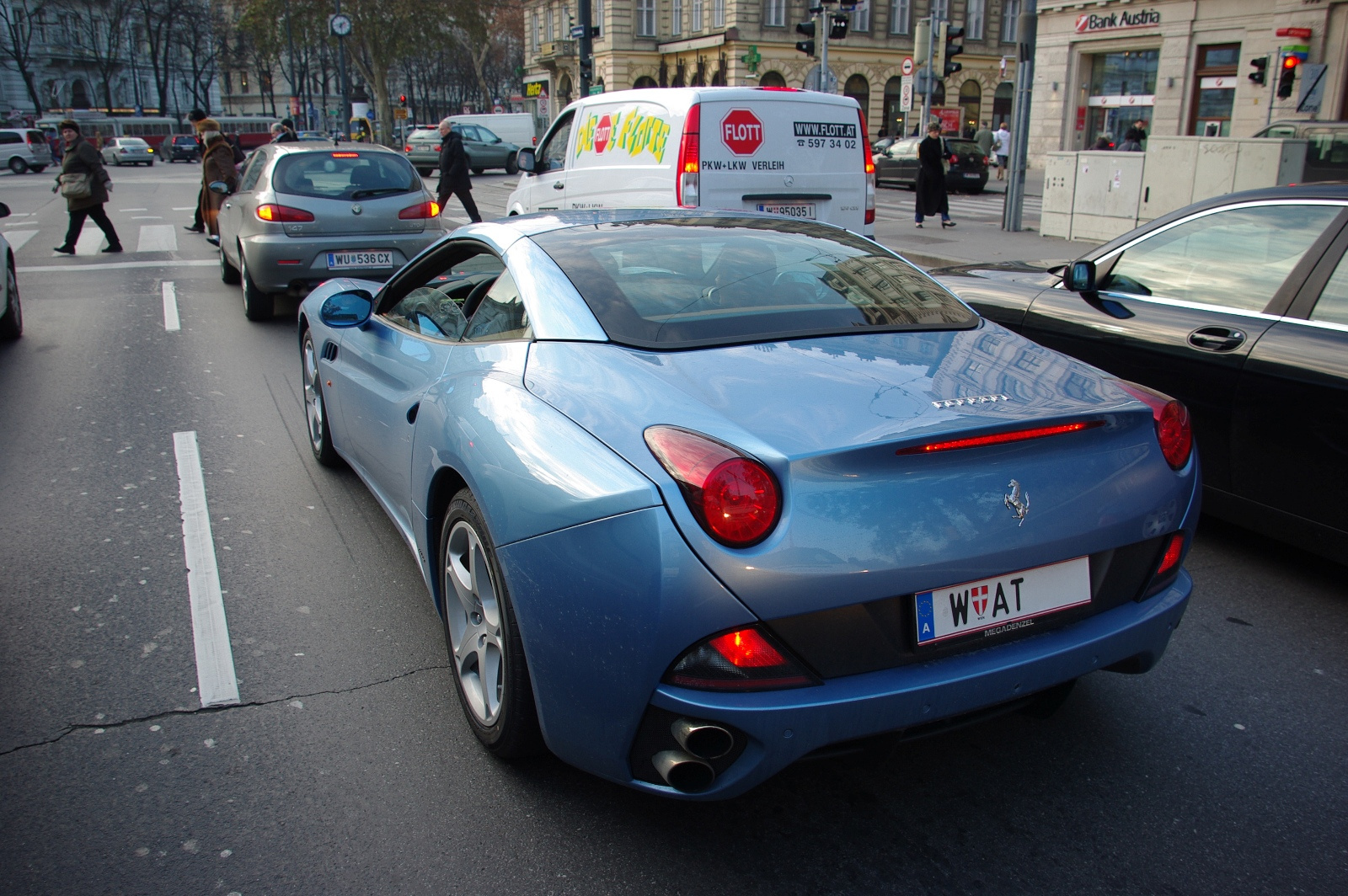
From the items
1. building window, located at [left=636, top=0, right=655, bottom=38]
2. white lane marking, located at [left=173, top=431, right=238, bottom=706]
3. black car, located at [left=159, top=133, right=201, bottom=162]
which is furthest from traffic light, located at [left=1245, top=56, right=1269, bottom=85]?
black car, located at [left=159, top=133, right=201, bottom=162]

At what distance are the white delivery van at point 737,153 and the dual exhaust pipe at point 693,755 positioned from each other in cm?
695

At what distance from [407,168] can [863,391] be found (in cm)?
902

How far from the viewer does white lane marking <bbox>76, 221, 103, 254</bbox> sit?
1541 centimetres

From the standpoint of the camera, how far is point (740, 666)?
2.13 metres

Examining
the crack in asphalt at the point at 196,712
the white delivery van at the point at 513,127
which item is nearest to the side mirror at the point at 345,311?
the crack in asphalt at the point at 196,712

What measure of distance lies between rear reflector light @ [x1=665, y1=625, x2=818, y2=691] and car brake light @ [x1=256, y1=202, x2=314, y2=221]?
853cm

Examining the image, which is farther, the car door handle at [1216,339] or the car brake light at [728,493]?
the car door handle at [1216,339]

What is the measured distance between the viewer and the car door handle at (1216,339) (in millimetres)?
4039

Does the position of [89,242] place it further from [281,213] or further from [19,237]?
[281,213]

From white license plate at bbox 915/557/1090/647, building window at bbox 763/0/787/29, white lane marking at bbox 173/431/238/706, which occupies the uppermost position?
building window at bbox 763/0/787/29

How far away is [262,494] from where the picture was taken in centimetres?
500

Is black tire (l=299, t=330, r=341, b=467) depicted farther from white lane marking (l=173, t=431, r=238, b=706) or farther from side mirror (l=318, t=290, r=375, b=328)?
side mirror (l=318, t=290, r=375, b=328)

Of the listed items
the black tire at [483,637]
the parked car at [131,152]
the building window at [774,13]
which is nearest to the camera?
the black tire at [483,637]

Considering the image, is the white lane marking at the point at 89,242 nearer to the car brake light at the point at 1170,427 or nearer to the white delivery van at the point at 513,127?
the car brake light at the point at 1170,427
